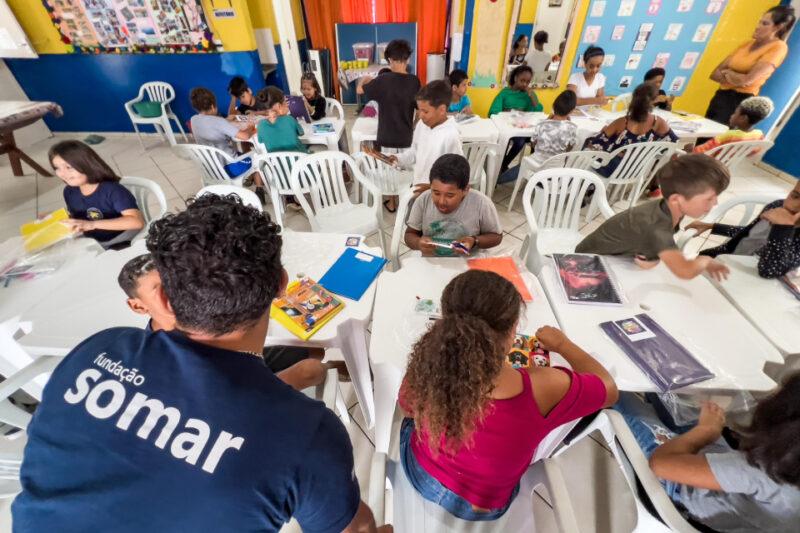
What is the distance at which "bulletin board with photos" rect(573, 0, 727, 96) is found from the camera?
4.51 m

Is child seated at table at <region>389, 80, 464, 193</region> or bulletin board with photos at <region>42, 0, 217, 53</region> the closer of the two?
child seated at table at <region>389, 80, 464, 193</region>

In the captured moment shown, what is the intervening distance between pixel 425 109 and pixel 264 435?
229 centimetres

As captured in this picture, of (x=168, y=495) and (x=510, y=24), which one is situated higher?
(x=510, y=24)

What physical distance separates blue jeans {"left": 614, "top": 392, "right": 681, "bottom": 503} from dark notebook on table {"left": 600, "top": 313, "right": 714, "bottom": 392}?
195mm

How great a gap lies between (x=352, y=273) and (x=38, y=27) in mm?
6695

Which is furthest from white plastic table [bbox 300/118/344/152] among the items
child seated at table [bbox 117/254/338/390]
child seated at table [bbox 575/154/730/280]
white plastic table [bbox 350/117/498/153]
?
child seated at table [bbox 575/154/730/280]

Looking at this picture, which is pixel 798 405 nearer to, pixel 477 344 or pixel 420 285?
pixel 477 344

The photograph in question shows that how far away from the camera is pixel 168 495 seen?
57 cm

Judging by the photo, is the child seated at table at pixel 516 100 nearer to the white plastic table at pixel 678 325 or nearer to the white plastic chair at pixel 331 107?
the white plastic chair at pixel 331 107

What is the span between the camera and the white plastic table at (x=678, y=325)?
114 centimetres

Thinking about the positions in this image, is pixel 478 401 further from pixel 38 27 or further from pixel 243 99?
pixel 38 27

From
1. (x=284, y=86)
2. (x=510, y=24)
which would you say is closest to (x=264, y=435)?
(x=510, y=24)

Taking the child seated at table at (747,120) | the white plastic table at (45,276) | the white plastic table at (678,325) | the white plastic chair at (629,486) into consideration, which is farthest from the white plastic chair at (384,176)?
the child seated at table at (747,120)

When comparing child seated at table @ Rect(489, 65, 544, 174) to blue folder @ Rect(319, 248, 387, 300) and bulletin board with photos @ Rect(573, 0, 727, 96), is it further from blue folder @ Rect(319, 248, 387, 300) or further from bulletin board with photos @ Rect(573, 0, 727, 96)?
Answer: blue folder @ Rect(319, 248, 387, 300)
